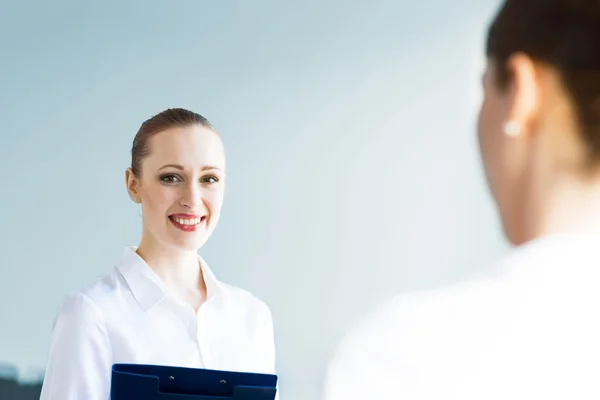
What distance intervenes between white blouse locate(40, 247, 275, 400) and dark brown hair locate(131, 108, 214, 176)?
0.21 metres

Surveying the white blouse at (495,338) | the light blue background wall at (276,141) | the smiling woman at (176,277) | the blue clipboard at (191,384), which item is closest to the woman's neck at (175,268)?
the smiling woman at (176,277)

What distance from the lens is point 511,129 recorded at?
1.58ft

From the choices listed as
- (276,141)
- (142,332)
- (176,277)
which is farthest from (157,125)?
(276,141)

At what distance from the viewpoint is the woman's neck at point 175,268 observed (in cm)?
178

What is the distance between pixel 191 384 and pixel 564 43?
1.05 meters

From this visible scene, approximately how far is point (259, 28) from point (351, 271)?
1.27 metres

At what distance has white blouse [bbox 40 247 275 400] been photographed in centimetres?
155

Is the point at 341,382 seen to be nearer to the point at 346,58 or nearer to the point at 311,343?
the point at 311,343

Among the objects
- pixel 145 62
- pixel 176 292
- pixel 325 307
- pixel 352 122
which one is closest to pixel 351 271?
pixel 325 307

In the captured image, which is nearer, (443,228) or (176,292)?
(176,292)

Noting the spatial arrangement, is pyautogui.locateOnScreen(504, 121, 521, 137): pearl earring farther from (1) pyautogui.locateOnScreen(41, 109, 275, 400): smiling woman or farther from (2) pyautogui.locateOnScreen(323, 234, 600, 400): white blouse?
(1) pyautogui.locateOnScreen(41, 109, 275, 400): smiling woman

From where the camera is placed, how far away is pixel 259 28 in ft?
13.1

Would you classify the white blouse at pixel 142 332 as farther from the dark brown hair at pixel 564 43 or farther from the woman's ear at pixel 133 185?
the dark brown hair at pixel 564 43

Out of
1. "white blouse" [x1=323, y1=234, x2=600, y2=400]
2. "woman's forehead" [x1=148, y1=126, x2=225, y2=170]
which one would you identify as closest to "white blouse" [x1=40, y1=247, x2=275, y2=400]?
"woman's forehead" [x1=148, y1=126, x2=225, y2=170]
